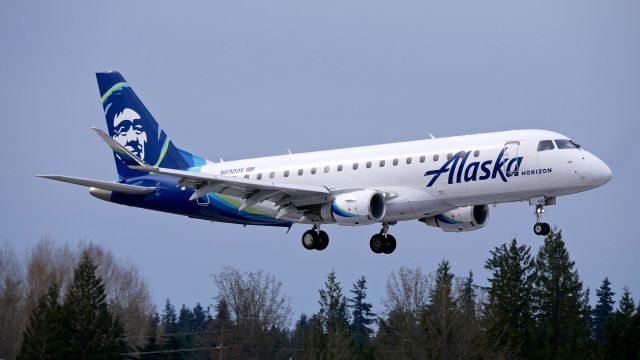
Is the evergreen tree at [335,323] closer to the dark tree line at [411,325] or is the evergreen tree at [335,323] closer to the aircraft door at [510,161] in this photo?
the dark tree line at [411,325]

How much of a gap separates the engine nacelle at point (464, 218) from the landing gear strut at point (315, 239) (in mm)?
4929

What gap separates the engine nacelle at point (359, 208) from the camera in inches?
2174

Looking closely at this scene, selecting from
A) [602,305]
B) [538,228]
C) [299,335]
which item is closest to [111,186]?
[538,228]

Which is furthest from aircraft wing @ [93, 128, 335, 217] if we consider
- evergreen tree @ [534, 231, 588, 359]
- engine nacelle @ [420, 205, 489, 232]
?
evergreen tree @ [534, 231, 588, 359]

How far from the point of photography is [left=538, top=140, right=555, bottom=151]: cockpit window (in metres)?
53.9

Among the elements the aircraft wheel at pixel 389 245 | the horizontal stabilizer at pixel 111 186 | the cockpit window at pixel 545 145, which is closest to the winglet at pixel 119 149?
the horizontal stabilizer at pixel 111 186

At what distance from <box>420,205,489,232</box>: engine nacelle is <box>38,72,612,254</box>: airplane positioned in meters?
0.05

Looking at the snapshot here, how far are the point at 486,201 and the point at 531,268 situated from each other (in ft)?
179

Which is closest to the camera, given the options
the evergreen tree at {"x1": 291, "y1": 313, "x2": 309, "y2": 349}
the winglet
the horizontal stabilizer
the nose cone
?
the winglet

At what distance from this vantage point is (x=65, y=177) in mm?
56969

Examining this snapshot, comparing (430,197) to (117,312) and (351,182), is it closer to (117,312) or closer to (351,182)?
(351,182)

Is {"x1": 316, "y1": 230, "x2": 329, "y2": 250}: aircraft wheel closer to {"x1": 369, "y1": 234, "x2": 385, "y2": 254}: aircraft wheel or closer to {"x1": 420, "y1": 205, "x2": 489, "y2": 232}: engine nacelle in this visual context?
{"x1": 369, "y1": 234, "x2": 385, "y2": 254}: aircraft wheel

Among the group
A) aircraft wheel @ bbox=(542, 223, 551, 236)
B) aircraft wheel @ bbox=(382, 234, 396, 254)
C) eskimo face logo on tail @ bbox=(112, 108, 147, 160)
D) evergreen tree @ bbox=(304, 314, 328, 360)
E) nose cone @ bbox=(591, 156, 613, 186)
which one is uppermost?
eskimo face logo on tail @ bbox=(112, 108, 147, 160)

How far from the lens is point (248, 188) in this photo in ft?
186
